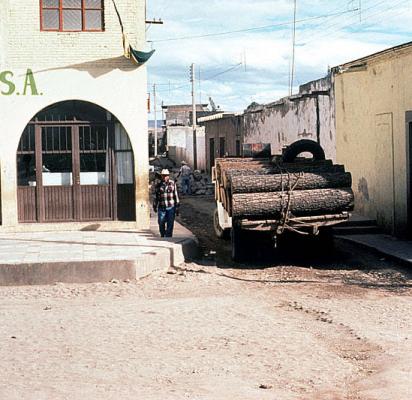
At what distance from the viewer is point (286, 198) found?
14.6 meters

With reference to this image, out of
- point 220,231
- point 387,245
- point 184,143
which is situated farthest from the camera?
point 184,143

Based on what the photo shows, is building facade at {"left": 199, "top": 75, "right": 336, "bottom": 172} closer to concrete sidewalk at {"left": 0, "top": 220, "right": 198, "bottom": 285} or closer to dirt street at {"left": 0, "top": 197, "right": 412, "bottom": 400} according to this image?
concrete sidewalk at {"left": 0, "top": 220, "right": 198, "bottom": 285}

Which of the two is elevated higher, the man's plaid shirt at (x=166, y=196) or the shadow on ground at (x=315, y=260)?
the man's plaid shirt at (x=166, y=196)

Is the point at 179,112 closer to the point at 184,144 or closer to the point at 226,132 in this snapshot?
the point at 184,144

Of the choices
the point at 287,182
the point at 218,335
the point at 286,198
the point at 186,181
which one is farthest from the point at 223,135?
the point at 218,335

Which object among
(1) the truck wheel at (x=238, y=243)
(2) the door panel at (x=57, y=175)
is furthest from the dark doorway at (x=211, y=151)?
(1) the truck wheel at (x=238, y=243)

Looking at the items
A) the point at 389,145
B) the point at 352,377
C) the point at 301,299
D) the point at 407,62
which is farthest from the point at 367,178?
the point at 352,377

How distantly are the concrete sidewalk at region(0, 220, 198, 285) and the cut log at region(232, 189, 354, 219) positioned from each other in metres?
1.60

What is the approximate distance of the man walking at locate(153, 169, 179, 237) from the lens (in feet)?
55.5

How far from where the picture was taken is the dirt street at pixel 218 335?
7.71 m

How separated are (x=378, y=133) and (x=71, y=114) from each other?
6.55 metres

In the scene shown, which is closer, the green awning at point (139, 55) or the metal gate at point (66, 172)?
the green awning at point (139, 55)

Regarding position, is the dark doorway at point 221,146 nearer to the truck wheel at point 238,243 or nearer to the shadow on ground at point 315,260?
the shadow on ground at point 315,260

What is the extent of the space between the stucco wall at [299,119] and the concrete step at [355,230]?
4.95 m
